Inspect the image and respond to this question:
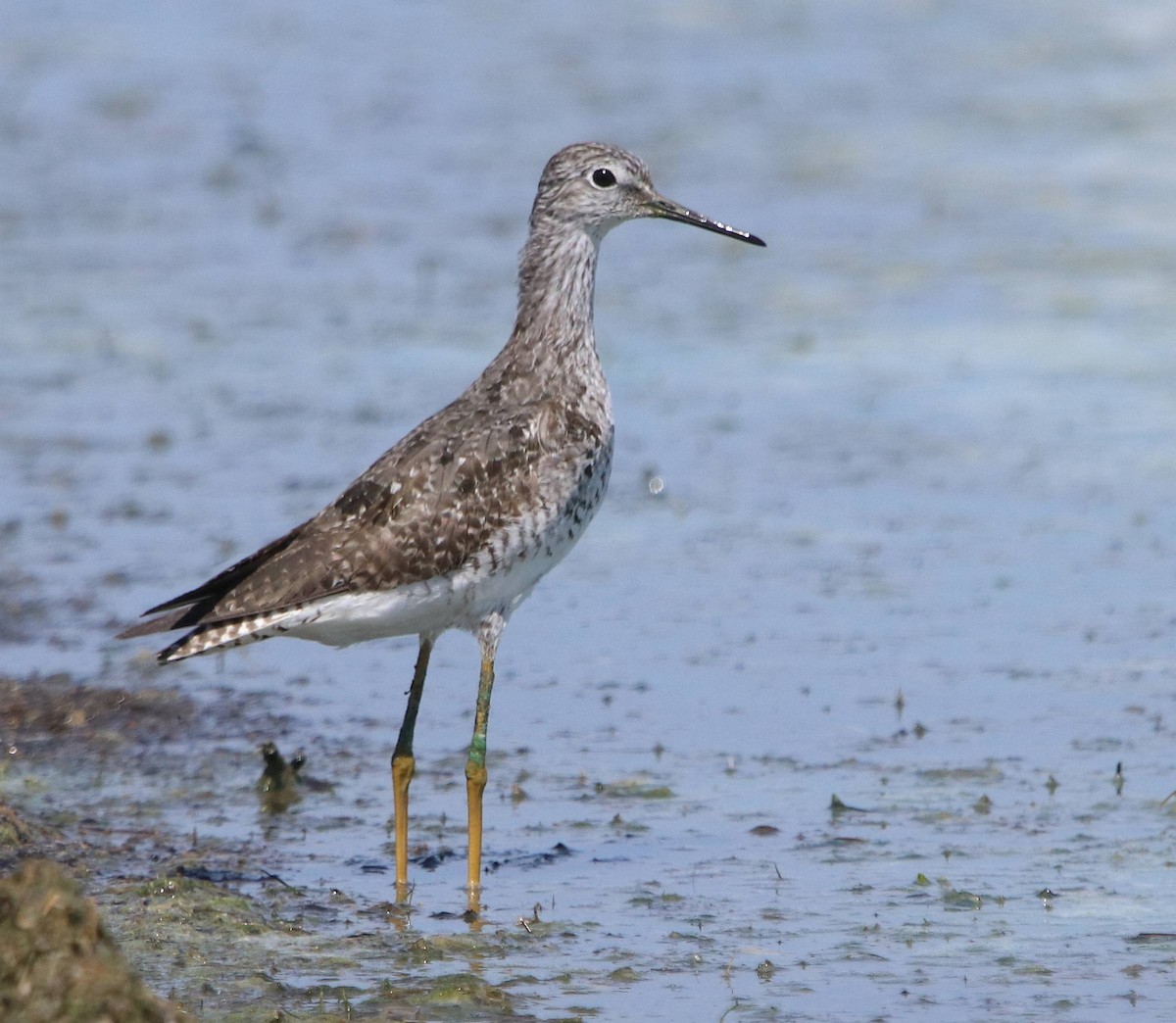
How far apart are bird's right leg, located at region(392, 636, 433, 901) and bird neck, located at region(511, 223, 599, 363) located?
1.16m

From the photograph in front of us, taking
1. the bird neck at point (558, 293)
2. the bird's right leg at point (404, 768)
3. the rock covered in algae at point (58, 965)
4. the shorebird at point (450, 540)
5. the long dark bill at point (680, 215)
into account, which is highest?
the long dark bill at point (680, 215)

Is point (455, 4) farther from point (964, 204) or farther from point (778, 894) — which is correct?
point (778, 894)

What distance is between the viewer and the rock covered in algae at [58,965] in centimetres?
443

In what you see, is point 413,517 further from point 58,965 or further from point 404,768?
point 58,965

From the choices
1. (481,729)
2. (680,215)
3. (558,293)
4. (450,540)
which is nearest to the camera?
(450,540)

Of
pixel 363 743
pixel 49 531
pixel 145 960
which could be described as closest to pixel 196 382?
pixel 49 531

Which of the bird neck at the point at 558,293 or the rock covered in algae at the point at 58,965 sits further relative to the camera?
the bird neck at the point at 558,293

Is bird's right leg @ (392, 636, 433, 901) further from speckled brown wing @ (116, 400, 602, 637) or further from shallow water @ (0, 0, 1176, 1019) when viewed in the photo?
speckled brown wing @ (116, 400, 602, 637)

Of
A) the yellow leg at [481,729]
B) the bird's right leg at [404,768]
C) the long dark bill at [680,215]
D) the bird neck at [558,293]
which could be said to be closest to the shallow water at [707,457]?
the bird's right leg at [404,768]

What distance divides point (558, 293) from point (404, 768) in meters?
1.79

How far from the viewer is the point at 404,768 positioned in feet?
23.9

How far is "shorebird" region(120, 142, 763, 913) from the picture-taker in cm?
698

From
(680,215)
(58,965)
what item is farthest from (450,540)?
(58,965)

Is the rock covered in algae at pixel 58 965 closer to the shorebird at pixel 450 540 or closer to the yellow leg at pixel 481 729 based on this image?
the shorebird at pixel 450 540
